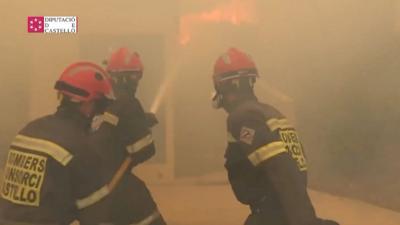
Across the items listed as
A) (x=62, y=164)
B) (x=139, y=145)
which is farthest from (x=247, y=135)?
(x=62, y=164)

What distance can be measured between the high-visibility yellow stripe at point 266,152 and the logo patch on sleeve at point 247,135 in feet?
0.15

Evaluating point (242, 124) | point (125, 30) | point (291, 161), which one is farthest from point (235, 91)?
point (125, 30)

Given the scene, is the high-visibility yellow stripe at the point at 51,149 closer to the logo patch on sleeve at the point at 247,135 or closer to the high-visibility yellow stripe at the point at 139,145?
the high-visibility yellow stripe at the point at 139,145

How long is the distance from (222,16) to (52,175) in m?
0.82

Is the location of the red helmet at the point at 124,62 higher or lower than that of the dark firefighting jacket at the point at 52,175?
higher

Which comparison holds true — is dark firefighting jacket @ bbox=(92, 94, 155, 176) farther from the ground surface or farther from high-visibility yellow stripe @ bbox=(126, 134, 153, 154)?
the ground surface

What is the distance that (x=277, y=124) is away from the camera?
1934mm

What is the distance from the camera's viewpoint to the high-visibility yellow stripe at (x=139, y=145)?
1.92 m

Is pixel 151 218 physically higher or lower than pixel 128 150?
lower

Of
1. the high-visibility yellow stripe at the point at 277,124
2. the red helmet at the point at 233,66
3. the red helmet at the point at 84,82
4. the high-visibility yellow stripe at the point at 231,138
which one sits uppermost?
the red helmet at the point at 233,66

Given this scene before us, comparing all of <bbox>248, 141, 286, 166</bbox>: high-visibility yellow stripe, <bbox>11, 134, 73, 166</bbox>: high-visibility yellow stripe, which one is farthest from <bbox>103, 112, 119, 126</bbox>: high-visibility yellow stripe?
<bbox>248, 141, 286, 166</bbox>: high-visibility yellow stripe

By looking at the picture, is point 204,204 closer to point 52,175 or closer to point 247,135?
point 247,135

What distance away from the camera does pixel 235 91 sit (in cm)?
194

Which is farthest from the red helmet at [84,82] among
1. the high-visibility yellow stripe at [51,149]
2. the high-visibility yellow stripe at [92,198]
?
the high-visibility yellow stripe at [92,198]
